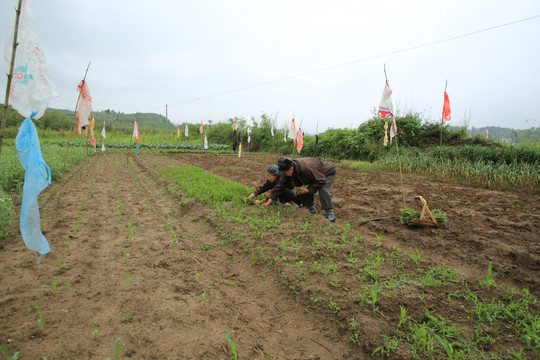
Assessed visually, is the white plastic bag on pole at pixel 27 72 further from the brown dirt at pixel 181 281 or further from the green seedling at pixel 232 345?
the green seedling at pixel 232 345

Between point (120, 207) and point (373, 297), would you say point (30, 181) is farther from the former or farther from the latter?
point (120, 207)

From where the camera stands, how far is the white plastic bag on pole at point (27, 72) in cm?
218

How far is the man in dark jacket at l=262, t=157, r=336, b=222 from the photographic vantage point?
464 cm

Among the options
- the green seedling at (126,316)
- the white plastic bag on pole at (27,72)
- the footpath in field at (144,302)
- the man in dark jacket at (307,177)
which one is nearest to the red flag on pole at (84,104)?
the footpath in field at (144,302)

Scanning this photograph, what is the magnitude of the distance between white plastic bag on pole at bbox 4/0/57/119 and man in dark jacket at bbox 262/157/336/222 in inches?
119

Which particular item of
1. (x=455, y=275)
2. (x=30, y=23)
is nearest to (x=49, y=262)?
(x=30, y=23)

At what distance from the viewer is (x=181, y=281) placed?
289 cm

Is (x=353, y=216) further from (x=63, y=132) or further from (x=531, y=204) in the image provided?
(x=63, y=132)

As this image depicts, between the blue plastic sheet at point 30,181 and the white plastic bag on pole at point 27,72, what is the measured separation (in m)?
0.10

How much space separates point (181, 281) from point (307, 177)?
266 centimetres

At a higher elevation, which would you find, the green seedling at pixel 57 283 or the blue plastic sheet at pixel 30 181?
the blue plastic sheet at pixel 30 181

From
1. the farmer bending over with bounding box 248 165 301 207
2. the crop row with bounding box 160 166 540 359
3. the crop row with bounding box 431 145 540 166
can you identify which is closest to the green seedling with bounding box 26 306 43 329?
the crop row with bounding box 160 166 540 359

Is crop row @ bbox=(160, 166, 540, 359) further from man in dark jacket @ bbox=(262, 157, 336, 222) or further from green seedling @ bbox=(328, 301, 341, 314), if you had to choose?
man in dark jacket @ bbox=(262, 157, 336, 222)

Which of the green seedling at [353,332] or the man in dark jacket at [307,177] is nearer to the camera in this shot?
the green seedling at [353,332]
